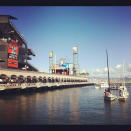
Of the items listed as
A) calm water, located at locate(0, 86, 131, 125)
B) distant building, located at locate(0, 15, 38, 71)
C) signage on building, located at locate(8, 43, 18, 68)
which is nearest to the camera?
calm water, located at locate(0, 86, 131, 125)

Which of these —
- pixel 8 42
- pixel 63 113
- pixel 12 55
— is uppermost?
pixel 8 42

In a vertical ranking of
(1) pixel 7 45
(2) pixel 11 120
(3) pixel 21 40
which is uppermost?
(3) pixel 21 40

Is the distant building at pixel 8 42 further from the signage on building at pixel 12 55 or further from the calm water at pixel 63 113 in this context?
the calm water at pixel 63 113

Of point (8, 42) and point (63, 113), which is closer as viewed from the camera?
point (63, 113)

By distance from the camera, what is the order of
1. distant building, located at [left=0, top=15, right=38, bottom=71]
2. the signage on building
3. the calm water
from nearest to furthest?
1. the calm water
2. distant building, located at [left=0, top=15, right=38, bottom=71]
3. the signage on building

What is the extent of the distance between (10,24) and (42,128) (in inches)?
3317

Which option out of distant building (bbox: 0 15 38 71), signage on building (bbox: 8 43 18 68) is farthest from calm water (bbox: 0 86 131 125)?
signage on building (bbox: 8 43 18 68)

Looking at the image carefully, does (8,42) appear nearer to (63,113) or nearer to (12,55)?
(12,55)

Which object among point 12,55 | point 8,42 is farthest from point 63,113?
point 8,42

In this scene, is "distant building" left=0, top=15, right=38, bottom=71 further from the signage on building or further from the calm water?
the calm water

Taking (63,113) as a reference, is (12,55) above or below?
above

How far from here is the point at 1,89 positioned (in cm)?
5691
